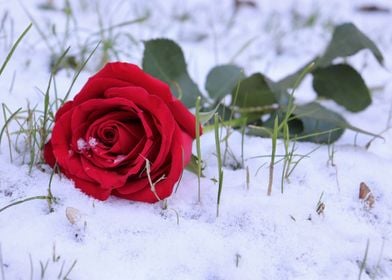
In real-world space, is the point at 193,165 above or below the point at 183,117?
below

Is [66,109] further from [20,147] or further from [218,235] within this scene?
[218,235]

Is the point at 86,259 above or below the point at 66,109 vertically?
below

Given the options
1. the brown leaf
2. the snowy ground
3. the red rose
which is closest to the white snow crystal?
the red rose

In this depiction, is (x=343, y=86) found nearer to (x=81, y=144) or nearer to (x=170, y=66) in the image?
(x=170, y=66)

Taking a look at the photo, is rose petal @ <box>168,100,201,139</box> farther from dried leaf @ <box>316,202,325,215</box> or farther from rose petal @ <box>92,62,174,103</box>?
dried leaf @ <box>316,202,325,215</box>

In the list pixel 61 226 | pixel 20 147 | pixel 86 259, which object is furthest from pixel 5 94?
pixel 86 259

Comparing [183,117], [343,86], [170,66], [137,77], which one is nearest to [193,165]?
[183,117]
